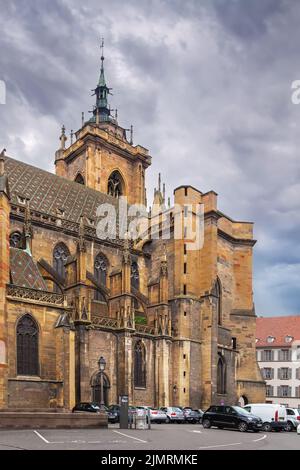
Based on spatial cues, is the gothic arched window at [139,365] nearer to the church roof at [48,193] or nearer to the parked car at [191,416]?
the parked car at [191,416]

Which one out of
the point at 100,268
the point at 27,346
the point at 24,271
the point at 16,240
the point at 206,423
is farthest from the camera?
the point at 100,268

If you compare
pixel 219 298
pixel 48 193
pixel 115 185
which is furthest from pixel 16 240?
pixel 115 185

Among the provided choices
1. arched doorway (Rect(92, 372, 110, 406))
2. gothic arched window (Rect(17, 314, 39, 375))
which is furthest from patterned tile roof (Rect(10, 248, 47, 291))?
arched doorway (Rect(92, 372, 110, 406))

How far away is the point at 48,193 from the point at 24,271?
45.2ft

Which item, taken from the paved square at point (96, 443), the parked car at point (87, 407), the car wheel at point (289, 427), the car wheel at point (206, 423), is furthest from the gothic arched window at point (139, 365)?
the paved square at point (96, 443)

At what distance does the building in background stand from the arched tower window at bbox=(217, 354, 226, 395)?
74.4 feet

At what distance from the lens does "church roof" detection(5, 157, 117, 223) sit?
1706 inches

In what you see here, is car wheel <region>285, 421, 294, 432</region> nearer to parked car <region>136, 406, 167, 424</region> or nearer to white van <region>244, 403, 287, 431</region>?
white van <region>244, 403, 287, 431</region>

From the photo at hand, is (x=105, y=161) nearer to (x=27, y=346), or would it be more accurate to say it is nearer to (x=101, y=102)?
(x=101, y=102)

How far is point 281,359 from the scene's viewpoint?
67000 millimetres

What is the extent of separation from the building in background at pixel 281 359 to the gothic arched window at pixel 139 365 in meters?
30.6

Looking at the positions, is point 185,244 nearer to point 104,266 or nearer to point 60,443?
point 104,266
